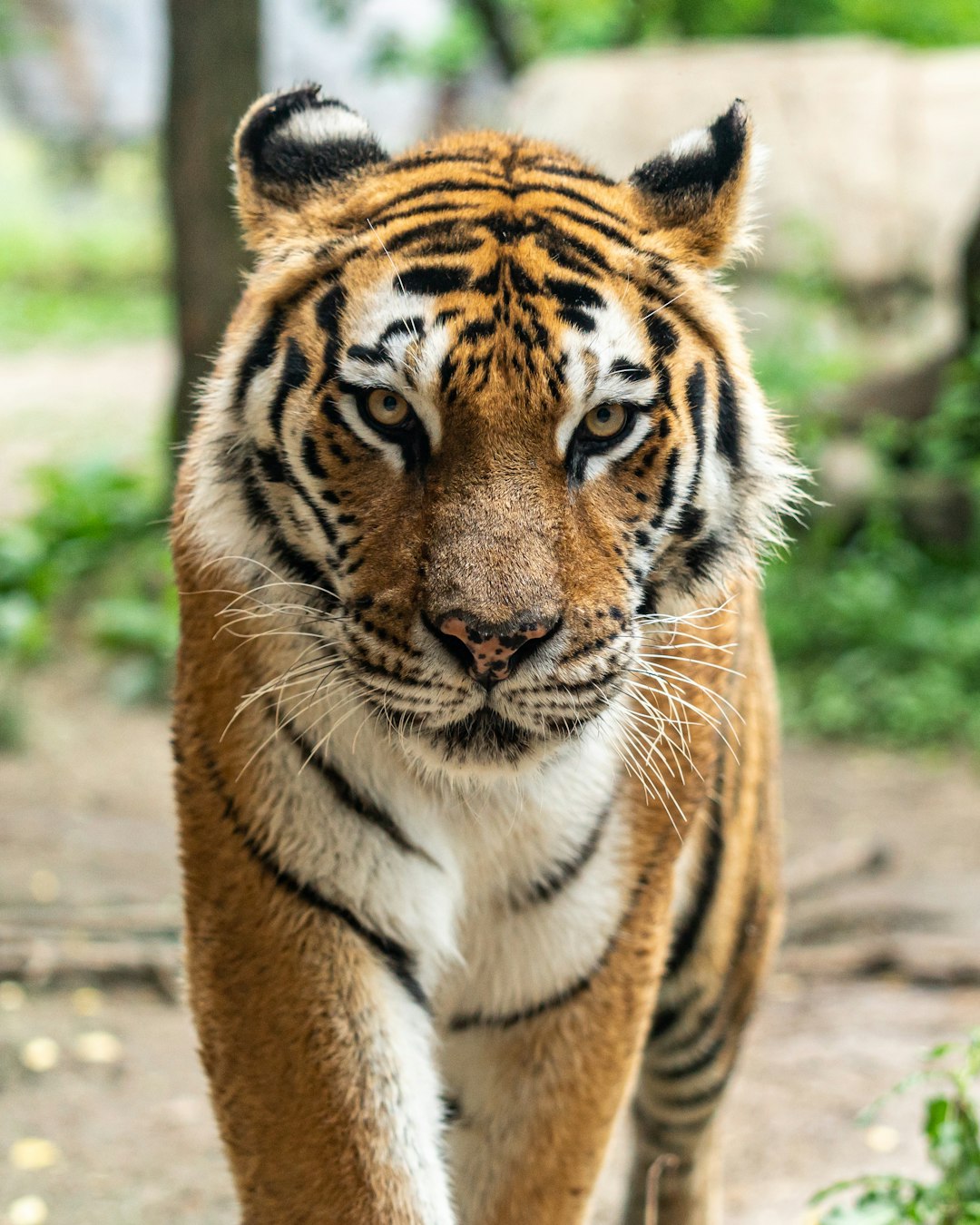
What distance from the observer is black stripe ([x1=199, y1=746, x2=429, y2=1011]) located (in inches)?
84.4

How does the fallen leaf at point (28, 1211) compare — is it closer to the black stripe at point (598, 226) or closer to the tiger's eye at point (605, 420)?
the tiger's eye at point (605, 420)

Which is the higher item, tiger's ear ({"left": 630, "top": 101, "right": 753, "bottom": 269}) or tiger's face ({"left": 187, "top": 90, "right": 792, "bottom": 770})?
tiger's ear ({"left": 630, "top": 101, "right": 753, "bottom": 269})

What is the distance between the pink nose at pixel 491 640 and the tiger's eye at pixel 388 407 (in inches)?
11.3

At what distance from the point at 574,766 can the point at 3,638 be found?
3990 millimetres

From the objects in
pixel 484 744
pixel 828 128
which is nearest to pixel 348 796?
pixel 484 744

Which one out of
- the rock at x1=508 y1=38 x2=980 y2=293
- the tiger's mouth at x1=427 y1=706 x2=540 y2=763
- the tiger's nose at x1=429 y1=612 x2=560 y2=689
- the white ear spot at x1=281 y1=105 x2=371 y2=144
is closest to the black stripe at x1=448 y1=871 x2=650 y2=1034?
the tiger's mouth at x1=427 y1=706 x2=540 y2=763

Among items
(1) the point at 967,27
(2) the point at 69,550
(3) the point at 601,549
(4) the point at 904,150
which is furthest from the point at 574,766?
(1) the point at 967,27

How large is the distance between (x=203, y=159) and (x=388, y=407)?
187 inches

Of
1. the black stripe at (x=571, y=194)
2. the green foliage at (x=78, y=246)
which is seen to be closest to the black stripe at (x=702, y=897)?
the black stripe at (x=571, y=194)

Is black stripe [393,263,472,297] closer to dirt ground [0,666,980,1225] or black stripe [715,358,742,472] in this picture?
black stripe [715,358,742,472]

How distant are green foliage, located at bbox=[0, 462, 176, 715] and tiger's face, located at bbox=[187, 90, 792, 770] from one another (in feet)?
15.0

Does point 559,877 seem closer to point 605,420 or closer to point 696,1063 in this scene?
point 605,420

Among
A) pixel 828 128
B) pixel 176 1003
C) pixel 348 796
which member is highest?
pixel 828 128

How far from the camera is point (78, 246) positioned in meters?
17.4
